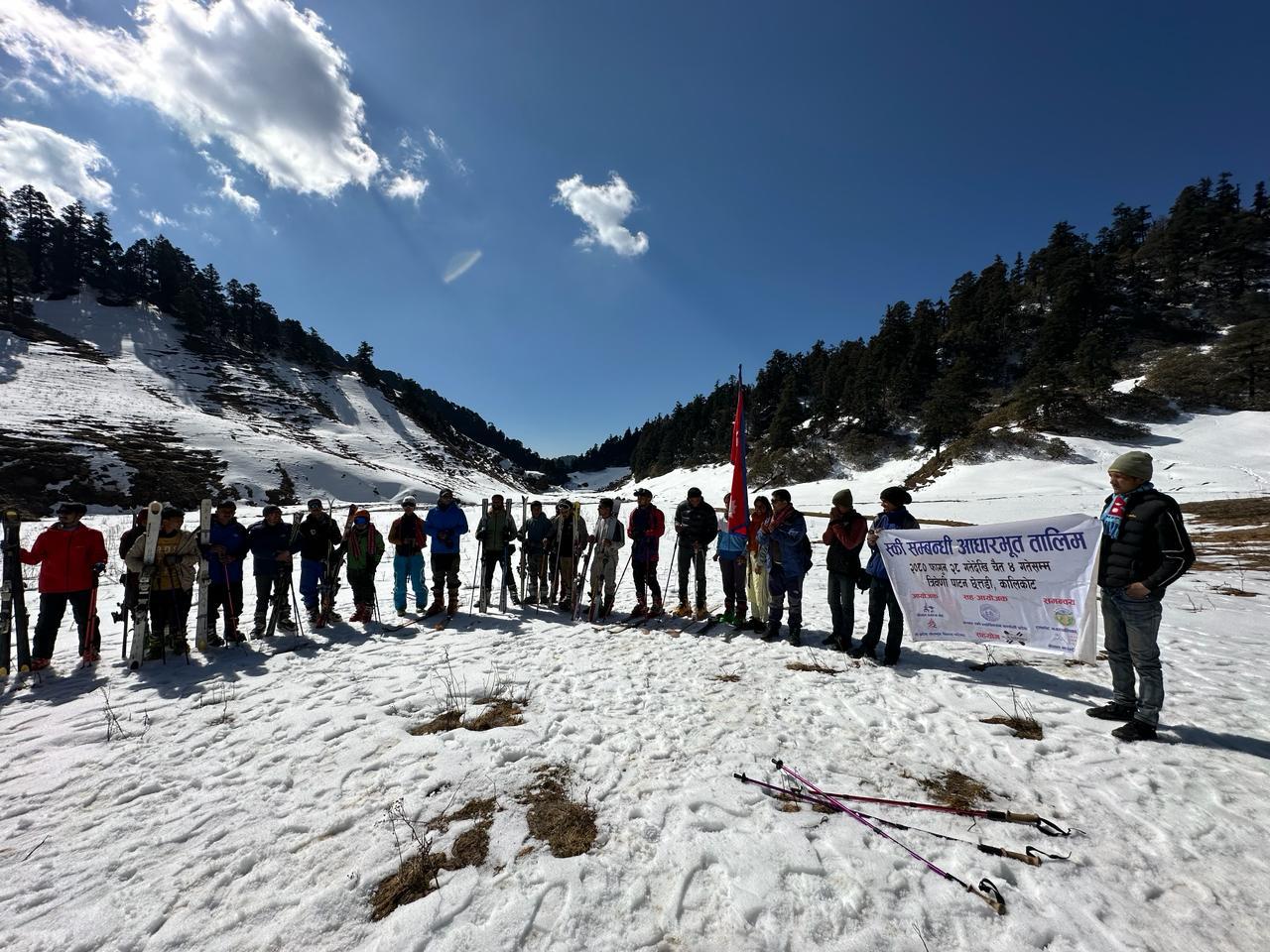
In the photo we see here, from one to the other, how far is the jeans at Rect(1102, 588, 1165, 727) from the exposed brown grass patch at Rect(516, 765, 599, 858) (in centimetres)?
520

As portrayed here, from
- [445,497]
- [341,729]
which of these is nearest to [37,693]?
[341,729]

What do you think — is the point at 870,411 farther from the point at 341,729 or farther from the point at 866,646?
the point at 341,729

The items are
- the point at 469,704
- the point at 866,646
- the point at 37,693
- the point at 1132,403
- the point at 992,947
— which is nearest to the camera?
the point at 992,947

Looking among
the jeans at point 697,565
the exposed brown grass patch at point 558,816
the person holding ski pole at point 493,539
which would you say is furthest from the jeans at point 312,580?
the exposed brown grass patch at point 558,816

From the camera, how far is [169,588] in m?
7.19

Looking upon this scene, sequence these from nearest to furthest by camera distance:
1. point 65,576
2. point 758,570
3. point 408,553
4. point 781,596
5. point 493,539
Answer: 1. point 65,576
2. point 781,596
3. point 758,570
4. point 408,553
5. point 493,539

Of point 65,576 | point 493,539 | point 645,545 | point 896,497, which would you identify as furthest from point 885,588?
point 65,576

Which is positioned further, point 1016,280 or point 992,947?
point 1016,280

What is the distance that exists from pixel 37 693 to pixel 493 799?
22.8 ft

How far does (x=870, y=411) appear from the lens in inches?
2263

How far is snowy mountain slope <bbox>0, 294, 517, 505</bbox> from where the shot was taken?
119 feet

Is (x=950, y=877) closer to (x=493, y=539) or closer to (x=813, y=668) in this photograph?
(x=813, y=668)

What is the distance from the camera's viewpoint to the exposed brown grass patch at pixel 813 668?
630 centimetres

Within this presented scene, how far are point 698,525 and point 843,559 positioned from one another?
9.22ft
